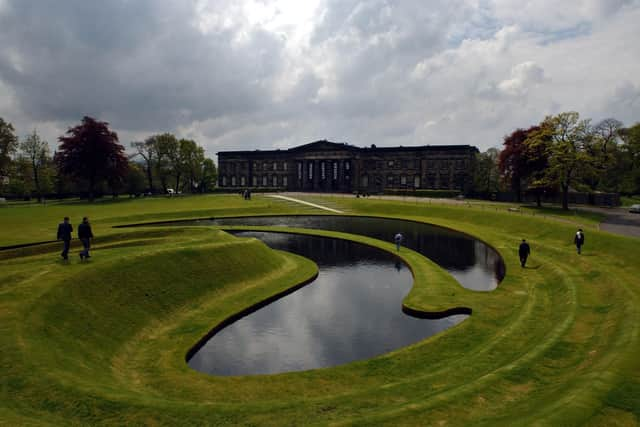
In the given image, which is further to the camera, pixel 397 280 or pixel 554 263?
pixel 554 263

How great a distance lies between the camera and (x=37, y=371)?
1241 centimetres

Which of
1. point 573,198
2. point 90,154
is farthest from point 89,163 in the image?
point 573,198

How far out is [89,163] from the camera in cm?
8975

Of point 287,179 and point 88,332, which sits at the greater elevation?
point 287,179

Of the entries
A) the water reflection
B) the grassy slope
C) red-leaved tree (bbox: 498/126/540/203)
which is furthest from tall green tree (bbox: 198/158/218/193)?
red-leaved tree (bbox: 498/126/540/203)

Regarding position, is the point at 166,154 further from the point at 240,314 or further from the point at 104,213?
the point at 240,314

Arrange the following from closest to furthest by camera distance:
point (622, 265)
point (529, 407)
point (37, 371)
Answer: point (529, 407), point (37, 371), point (622, 265)

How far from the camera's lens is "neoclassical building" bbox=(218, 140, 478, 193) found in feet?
379

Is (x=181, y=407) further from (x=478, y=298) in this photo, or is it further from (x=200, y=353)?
(x=478, y=298)

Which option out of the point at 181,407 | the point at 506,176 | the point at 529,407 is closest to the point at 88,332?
the point at 181,407

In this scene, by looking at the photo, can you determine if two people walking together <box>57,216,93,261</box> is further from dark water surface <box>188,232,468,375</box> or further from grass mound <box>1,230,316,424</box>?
dark water surface <box>188,232,468,375</box>

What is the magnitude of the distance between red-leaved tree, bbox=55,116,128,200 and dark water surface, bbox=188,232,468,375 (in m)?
80.4

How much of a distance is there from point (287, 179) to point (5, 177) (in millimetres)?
76569

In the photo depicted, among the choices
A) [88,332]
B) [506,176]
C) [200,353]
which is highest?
[506,176]
